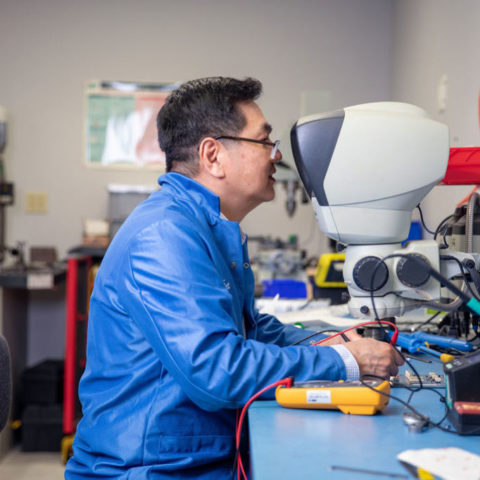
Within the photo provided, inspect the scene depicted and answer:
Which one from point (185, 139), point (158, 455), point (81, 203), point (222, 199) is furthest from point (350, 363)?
point (81, 203)

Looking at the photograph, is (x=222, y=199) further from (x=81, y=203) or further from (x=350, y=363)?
(x=81, y=203)

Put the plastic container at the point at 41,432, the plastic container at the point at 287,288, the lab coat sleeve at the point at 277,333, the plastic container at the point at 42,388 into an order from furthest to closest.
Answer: the plastic container at the point at 42,388
the plastic container at the point at 41,432
the plastic container at the point at 287,288
the lab coat sleeve at the point at 277,333

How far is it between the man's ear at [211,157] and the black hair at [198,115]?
0.05 ft

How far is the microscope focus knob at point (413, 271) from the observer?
1.05 meters

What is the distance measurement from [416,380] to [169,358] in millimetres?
461

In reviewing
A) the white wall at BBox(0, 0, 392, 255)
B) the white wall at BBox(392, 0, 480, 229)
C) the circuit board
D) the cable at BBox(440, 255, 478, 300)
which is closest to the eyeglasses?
the cable at BBox(440, 255, 478, 300)

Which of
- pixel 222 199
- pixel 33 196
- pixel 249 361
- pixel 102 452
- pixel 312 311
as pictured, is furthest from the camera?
pixel 33 196

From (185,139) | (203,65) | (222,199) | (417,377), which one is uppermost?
(203,65)

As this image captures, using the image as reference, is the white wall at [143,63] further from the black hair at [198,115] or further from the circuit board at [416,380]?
the circuit board at [416,380]

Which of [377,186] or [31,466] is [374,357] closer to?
[377,186]

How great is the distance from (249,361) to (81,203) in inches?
131

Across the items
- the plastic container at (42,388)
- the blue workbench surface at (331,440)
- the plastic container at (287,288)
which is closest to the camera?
the blue workbench surface at (331,440)

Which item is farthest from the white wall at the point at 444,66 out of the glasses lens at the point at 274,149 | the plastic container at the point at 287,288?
the glasses lens at the point at 274,149

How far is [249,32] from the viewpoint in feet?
13.4
